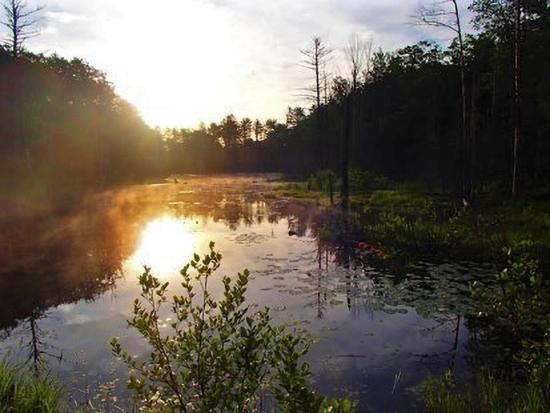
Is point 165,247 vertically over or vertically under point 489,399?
over

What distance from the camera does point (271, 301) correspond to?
10.9 m

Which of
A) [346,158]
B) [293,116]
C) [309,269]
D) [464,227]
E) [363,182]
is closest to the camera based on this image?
[309,269]

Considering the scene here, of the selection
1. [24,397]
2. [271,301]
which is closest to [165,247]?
[271,301]

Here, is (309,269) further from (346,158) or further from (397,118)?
(397,118)

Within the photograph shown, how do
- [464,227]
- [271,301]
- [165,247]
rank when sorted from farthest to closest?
[165,247]
[464,227]
[271,301]

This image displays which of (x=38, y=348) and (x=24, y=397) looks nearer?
(x=24, y=397)

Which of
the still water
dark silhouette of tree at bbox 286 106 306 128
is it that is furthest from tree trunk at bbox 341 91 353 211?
dark silhouette of tree at bbox 286 106 306 128

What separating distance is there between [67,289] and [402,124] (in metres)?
42.9

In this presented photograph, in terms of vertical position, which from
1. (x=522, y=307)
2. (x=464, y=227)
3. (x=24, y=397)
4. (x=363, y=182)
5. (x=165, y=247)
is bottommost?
(x=165, y=247)

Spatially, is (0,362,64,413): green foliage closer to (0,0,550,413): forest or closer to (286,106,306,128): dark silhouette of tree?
(0,0,550,413): forest

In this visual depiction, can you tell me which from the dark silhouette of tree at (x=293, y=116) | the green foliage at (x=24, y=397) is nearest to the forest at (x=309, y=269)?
the green foliage at (x=24, y=397)

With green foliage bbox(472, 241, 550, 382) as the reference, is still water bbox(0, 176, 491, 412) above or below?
below

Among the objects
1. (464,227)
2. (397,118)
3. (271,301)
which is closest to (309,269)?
(271,301)

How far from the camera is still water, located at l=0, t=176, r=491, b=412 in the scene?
23.9ft
